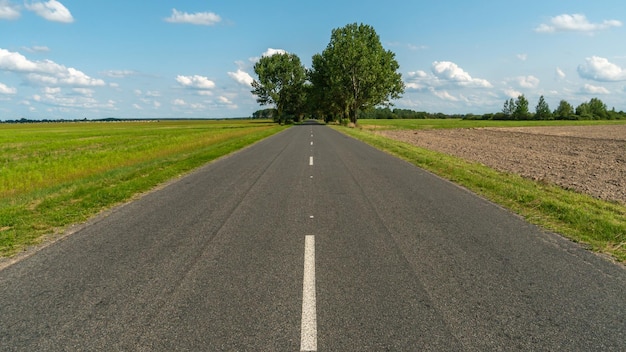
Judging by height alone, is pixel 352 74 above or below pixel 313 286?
above

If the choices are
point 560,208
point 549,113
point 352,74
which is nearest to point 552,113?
point 549,113

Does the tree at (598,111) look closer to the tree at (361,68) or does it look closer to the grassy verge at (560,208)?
the tree at (361,68)

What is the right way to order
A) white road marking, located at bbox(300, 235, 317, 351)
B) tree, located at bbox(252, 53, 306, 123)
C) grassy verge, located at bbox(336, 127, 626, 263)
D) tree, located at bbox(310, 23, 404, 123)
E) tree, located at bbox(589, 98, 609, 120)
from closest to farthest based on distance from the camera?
white road marking, located at bbox(300, 235, 317, 351), grassy verge, located at bbox(336, 127, 626, 263), tree, located at bbox(310, 23, 404, 123), tree, located at bbox(252, 53, 306, 123), tree, located at bbox(589, 98, 609, 120)

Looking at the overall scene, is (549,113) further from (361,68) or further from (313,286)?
(313,286)

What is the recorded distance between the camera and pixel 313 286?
13.5 ft

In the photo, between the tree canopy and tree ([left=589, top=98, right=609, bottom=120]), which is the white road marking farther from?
tree ([left=589, top=98, right=609, bottom=120])

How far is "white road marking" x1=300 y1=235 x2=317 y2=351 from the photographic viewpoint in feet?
10.1

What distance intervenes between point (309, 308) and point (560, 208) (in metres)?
6.56

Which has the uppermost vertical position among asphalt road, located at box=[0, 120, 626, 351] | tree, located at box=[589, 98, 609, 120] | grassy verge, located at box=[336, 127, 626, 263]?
tree, located at box=[589, 98, 609, 120]

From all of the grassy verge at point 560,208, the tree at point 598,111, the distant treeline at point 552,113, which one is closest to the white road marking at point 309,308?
the grassy verge at point 560,208

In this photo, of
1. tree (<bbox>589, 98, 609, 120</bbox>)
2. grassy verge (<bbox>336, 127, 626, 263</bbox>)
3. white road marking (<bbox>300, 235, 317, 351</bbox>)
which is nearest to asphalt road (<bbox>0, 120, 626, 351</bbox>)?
white road marking (<bbox>300, 235, 317, 351</bbox>)

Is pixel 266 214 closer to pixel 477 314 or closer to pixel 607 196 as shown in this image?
pixel 477 314

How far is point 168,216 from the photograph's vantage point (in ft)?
23.9

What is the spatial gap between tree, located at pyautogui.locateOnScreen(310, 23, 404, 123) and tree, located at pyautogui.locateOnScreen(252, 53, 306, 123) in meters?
19.5
